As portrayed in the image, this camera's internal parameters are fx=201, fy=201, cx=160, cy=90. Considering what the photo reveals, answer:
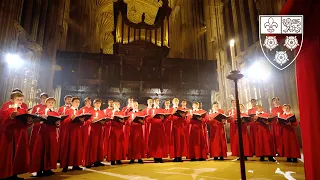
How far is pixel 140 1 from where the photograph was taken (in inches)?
992

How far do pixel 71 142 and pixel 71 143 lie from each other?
2cm

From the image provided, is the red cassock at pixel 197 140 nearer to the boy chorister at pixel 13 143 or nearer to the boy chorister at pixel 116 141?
the boy chorister at pixel 116 141

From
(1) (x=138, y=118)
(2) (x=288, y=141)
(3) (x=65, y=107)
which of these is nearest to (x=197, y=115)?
(1) (x=138, y=118)

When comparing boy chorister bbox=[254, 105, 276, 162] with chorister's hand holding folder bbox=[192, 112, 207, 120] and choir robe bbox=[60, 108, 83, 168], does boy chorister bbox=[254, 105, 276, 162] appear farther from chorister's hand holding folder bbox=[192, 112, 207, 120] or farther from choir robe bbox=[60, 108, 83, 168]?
choir robe bbox=[60, 108, 83, 168]

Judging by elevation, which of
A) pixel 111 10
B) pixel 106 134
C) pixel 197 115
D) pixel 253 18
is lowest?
pixel 106 134

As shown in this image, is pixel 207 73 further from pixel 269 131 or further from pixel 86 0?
pixel 86 0

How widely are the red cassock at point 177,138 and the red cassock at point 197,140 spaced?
7.4 inches

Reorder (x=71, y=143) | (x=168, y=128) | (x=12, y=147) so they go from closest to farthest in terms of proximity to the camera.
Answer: (x=12, y=147) < (x=71, y=143) < (x=168, y=128)

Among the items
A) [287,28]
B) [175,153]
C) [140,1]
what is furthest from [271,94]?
[140,1]

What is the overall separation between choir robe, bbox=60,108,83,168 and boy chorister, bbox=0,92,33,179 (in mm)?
785

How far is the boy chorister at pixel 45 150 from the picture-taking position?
155 inches

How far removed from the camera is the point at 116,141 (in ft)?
18.3

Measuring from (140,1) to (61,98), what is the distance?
18456 millimetres

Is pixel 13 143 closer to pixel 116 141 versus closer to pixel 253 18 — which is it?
pixel 116 141
